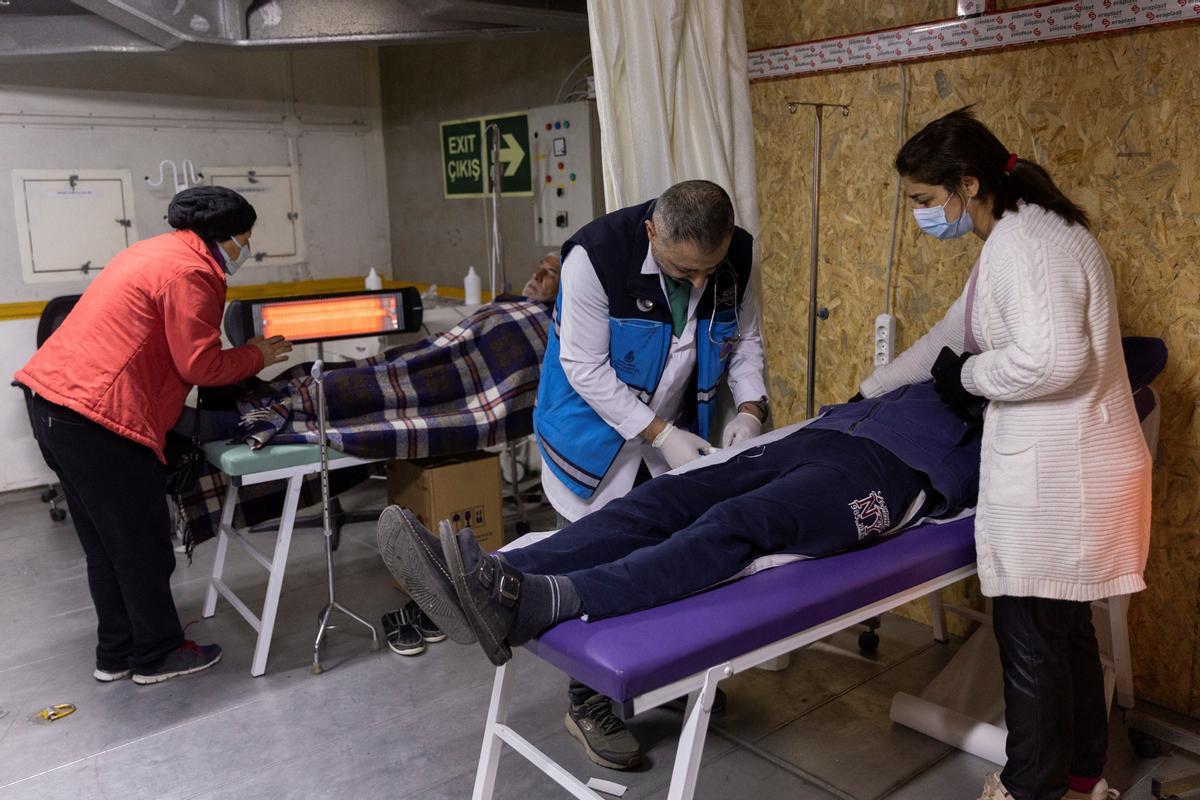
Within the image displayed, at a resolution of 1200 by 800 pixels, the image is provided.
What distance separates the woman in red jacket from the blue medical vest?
38.4 inches

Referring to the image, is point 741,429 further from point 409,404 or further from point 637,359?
point 409,404

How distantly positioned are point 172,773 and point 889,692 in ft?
6.04

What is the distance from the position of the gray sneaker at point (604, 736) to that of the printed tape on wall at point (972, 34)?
6.37 feet

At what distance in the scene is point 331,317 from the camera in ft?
10.3

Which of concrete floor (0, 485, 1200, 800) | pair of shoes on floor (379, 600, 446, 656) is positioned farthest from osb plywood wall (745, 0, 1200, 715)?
pair of shoes on floor (379, 600, 446, 656)

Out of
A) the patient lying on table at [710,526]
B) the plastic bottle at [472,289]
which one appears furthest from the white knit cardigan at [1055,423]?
the plastic bottle at [472,289]

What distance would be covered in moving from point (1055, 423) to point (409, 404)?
2.09 metres

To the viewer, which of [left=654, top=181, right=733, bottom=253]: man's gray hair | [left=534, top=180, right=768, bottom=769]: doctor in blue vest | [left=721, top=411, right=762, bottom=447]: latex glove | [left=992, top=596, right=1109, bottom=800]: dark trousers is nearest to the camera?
[left=992, top=596, right=1109, bottom=800]: dark trousers

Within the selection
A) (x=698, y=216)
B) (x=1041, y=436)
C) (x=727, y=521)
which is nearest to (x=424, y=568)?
(x=727, y=521)

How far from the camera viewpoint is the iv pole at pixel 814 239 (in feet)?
9.56

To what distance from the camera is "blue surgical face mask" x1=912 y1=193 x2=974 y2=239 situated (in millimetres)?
1985

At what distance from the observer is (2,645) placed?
3123mm

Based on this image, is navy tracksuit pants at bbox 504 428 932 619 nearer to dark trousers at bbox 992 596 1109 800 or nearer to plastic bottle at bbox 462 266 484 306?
dark trousers at bbox 992 596 1109 800

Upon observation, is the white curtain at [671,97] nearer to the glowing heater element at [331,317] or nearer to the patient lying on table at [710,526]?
the patient lying on table at [710,526]
